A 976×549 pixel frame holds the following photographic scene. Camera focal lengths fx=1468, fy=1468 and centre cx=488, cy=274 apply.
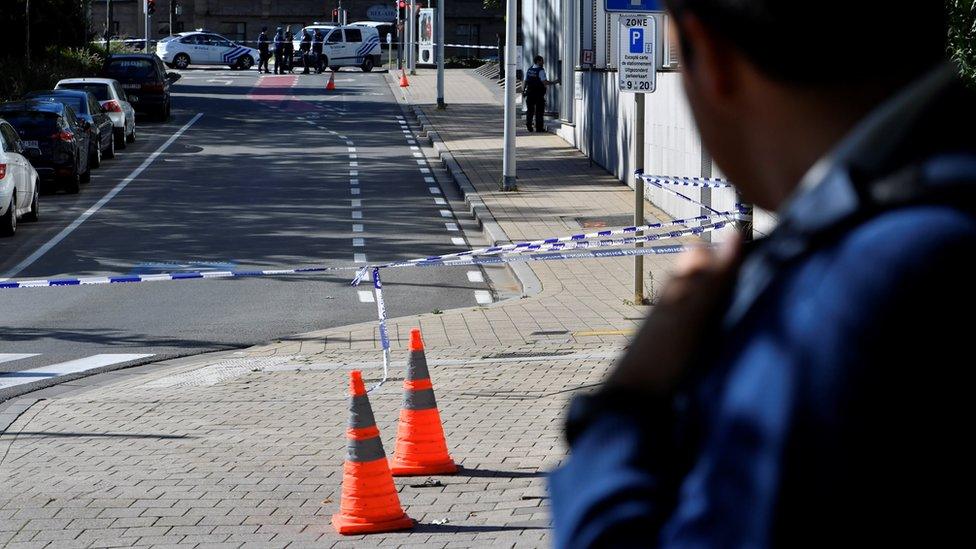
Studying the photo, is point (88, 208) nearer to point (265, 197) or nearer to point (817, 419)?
point (265, 197)

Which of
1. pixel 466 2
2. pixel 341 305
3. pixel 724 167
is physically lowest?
pixel 341 305

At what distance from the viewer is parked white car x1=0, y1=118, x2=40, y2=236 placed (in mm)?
19766

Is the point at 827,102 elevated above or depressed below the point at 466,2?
below

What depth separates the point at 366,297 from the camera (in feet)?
51.7

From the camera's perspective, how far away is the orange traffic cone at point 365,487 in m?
6.66

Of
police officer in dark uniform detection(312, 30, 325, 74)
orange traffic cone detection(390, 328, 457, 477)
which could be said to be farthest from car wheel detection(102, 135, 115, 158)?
police officer in dark uniform detection(312, 30, 325, 74)

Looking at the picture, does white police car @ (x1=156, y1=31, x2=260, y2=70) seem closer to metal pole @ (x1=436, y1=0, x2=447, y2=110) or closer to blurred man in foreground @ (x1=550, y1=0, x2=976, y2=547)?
metal pole @ (x1=436, y1=0, x2=447, y2=110)

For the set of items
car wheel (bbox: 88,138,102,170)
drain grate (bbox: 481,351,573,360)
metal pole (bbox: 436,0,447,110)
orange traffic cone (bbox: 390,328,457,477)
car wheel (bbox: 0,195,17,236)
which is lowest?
drain grate (bbox: 481,351,573,360)

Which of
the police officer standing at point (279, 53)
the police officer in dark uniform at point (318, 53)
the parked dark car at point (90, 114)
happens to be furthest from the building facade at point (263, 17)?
the parked dark car at point (90, 114)

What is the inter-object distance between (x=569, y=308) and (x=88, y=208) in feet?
39.0

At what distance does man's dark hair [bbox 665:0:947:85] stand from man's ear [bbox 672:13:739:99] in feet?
0.06

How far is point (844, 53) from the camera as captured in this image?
3.69 ft

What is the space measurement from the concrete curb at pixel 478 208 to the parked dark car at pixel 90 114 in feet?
23.5

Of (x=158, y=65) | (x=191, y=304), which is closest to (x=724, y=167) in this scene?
(x=191, y=304)
